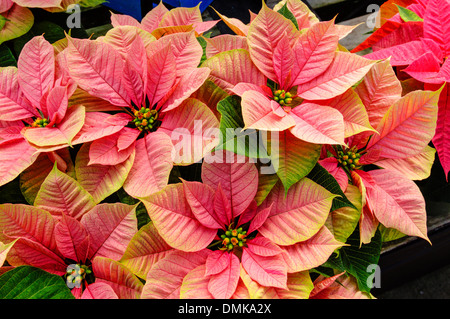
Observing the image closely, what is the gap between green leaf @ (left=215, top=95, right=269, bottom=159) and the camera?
1.32 feet

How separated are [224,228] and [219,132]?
0.38 feet

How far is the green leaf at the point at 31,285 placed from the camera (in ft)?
1.29

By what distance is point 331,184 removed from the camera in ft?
1.49

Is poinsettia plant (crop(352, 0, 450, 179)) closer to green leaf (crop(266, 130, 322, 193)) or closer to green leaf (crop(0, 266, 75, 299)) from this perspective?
green leaf (crop(266, 130, 322, 193))

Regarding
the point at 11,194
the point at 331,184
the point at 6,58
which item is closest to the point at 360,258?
the point at 331,184

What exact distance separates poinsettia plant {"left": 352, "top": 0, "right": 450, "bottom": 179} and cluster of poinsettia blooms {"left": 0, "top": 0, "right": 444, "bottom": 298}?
0.08m

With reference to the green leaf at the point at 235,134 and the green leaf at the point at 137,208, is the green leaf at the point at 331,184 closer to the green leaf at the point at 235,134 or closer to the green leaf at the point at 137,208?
the green leaf at the point at 235,134

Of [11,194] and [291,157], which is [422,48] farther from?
[11,194]

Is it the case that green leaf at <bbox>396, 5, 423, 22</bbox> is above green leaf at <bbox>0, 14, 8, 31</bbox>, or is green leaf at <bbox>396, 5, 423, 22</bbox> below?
below

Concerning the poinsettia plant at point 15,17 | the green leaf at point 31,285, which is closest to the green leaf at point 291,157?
the green leaf at point 31,285

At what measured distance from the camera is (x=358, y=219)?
469mm

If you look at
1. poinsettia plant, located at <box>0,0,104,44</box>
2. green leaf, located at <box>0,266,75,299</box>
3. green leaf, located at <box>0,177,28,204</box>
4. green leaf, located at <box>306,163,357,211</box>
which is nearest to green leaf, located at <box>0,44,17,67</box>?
poinsettia plant, located at <box>0,0,104,44</box>

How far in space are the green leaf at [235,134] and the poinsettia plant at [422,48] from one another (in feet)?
0.82
